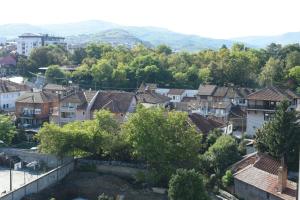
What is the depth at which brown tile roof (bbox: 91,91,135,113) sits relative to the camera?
146 feet

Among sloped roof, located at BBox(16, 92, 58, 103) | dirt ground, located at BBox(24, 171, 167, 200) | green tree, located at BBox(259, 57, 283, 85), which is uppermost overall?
green tree, located at BBox(259, 57, 283, 85)

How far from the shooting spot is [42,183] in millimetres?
30969

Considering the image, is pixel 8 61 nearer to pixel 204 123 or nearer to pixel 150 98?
pixel 150 98

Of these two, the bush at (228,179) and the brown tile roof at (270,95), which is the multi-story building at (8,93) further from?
the bush at (228,179)

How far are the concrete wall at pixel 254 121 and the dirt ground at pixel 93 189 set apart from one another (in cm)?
1258

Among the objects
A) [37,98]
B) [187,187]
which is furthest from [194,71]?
[187,187]

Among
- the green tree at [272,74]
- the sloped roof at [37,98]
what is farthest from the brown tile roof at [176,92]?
the sloped roof at [37,98]

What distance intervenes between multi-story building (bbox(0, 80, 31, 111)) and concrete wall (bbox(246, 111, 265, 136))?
29.2 meters

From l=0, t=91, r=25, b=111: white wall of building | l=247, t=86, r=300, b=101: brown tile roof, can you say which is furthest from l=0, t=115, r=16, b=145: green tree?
l=247, t=86, r=300, b=101: brown tile roof

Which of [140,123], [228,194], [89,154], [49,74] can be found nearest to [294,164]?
[228,194]

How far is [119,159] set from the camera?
35.3m

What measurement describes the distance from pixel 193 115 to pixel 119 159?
8435mm

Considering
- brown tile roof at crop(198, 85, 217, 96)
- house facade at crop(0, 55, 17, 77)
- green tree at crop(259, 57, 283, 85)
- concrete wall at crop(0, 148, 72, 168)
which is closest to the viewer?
concrete wall at crop(0, 148, 72, 168)

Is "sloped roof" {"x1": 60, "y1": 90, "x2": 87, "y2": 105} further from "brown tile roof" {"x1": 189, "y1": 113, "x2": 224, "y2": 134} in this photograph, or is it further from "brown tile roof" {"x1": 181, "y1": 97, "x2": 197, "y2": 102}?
"brown tile roof" {"x1": 181, "y1": 97, "x2": 197, "y2": 102}
